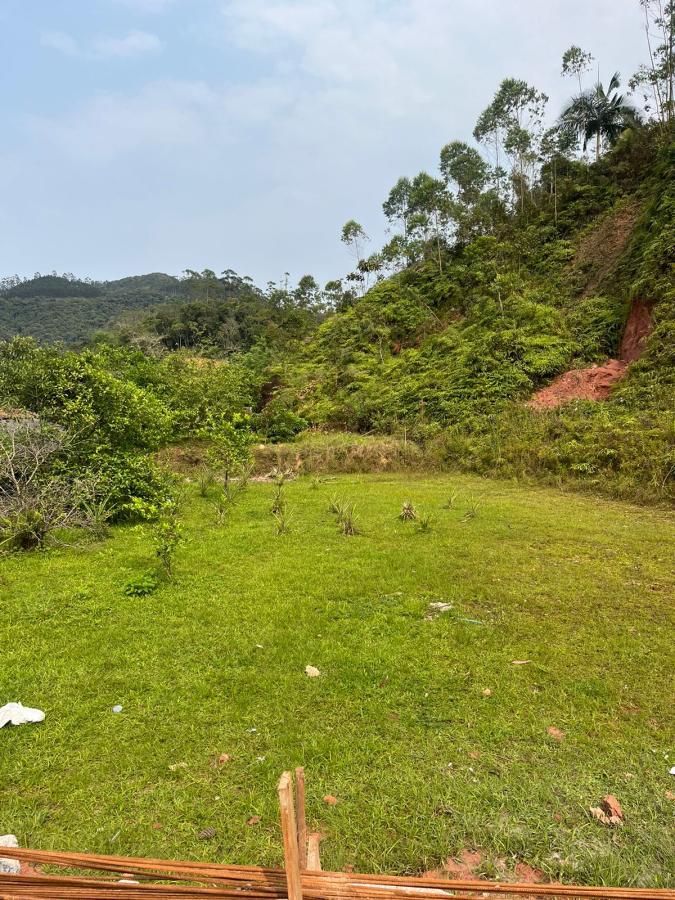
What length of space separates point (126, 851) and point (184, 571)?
352cm

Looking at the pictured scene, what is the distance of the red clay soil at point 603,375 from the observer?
42.6 feet

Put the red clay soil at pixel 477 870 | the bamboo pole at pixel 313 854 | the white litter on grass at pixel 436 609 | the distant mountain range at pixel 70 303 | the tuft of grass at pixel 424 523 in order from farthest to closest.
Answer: the distant mountain range at pixel 70 303 < the tuft of grass at pixel 424 523 < the white litter on grass at pixel 436 609 < the red clay soil at pixel 477 870 < the bamboo pole at pixel 313 854

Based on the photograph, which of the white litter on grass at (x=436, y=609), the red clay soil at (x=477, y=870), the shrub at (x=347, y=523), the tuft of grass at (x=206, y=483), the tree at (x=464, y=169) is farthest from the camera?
the tree at (x=464, y=169)

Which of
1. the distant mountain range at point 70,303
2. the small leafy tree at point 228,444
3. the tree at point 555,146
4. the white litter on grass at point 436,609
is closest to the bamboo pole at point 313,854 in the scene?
the white litter on grass at point 436,609

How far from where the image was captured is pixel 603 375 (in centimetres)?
1345

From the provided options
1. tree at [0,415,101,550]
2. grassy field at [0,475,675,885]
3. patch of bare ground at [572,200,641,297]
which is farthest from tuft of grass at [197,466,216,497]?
patch of bare ground at [572,200,641,297]

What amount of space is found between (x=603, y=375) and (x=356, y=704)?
44.3 ft

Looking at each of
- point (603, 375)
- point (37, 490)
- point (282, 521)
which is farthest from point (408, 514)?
point (603, 375)

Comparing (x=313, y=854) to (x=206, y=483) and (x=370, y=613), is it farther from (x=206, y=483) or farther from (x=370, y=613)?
(x=206, y=483)

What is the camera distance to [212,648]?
3.83 m

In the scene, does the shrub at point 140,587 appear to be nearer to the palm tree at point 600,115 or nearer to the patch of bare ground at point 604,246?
the patch of bare ground at point 604,246

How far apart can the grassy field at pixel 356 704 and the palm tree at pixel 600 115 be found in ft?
84.2

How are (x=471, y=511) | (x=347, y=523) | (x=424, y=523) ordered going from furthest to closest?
(x=471, y=511), (x=347, y=523), (x=424, y=523)

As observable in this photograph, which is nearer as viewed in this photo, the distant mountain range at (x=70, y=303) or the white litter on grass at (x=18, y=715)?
the white litter on grass at (x=18, y=715)
